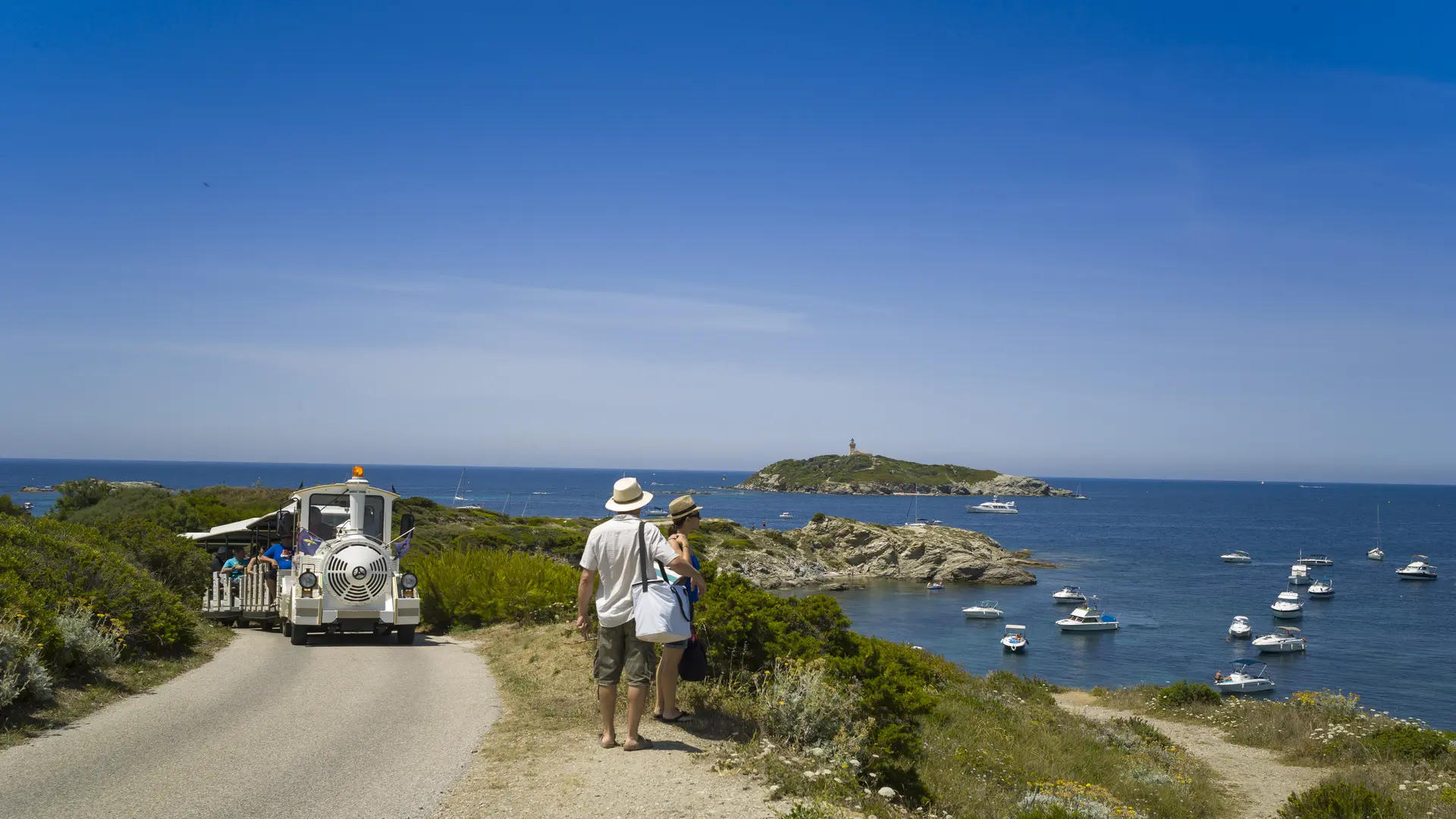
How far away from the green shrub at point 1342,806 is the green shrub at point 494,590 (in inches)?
427

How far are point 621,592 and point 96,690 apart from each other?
6.29 metres

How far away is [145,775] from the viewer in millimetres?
6711

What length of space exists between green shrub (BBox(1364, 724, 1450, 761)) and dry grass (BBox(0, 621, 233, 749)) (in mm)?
19331

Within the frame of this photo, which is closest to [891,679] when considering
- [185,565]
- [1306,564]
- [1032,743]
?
[1032,743]

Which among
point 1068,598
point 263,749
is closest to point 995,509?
point 1068,598

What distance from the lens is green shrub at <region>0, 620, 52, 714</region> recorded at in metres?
7.86

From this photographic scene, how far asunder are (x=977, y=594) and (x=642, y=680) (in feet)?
241

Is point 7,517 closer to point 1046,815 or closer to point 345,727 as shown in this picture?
point 345,727

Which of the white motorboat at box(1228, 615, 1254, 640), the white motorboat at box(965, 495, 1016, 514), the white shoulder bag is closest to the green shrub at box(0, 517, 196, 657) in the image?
the white shoulder bag

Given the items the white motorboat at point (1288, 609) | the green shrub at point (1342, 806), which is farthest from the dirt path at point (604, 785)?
the white motorboat at point (1288, 609)

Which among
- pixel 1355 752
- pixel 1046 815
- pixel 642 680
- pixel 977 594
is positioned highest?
pixel 642 680

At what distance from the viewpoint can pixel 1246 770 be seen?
16.8 meters

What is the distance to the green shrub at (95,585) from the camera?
11141mm

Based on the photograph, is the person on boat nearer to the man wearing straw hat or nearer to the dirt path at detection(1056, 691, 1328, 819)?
the man wearing straw hat
